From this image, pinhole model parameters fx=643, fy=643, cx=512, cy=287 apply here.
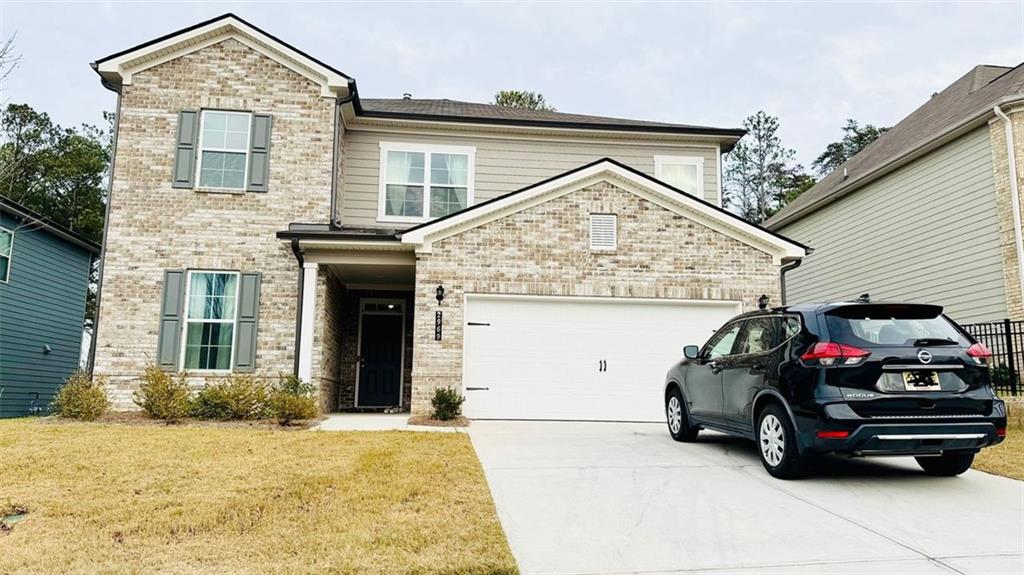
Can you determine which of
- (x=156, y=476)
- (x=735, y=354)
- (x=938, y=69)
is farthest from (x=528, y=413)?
(x=938, y=69)

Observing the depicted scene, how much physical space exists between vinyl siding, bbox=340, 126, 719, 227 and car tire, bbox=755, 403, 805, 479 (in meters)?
8.65

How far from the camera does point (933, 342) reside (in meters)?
5.45

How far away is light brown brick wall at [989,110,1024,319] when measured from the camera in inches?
474

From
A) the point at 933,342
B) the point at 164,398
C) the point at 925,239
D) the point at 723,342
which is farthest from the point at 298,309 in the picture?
the point at 925,239

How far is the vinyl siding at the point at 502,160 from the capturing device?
1327 cm

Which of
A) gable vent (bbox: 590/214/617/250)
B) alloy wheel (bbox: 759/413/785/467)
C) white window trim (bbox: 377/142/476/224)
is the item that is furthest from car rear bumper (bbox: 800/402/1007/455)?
white window trim (bbox: 377/142/476/224)

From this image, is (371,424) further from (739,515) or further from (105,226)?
(739,515)

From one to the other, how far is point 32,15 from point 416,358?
10.8 m

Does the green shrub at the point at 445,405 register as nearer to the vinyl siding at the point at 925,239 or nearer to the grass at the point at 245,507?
the grass at the point at 245,507

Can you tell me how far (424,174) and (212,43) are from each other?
4689 millimetres

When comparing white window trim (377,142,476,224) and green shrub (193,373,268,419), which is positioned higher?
white window trim (377,142,476,224)

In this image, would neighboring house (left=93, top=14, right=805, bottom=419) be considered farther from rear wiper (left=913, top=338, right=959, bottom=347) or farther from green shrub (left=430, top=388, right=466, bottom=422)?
rear wiper (left=913, top=338, right=959, bottom=347)

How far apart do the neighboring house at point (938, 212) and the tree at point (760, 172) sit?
21846 millimetres

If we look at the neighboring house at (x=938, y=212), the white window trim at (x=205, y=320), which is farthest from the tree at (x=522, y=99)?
the white window trim at (x=205, y=320)
